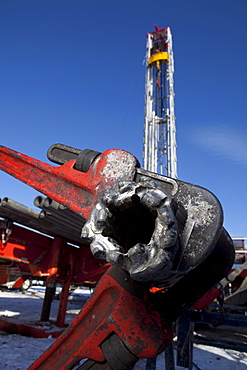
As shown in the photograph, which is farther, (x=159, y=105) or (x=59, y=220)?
(x=159, y=105)

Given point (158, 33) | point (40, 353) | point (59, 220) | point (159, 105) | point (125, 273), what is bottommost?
point (40, 353)

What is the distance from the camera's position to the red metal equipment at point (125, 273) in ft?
3.66

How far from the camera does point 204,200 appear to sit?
3.93 ft

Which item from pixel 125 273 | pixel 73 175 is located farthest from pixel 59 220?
pixel 125 273

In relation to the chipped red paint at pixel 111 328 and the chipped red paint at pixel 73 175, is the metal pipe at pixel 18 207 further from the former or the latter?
the chipped red paint at pixel 111 328

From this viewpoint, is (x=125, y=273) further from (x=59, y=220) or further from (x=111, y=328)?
(x=59, y=220)

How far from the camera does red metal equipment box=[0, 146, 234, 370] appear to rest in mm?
1114

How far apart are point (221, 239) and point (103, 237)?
2.64 ft

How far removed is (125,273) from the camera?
1330mm

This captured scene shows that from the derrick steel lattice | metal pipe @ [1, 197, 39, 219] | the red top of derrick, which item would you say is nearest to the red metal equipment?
metal pipe @ [1, 197, 39, 219]

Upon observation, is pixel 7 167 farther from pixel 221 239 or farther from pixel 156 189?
pixel 221 239

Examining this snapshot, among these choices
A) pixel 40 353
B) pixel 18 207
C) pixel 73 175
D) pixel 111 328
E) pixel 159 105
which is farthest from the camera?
pixel 159 105

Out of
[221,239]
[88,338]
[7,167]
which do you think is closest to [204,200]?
[221,239]

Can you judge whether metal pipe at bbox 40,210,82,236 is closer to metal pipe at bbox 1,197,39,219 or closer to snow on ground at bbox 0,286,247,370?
metal pipe at bbox 1,197,39,219
